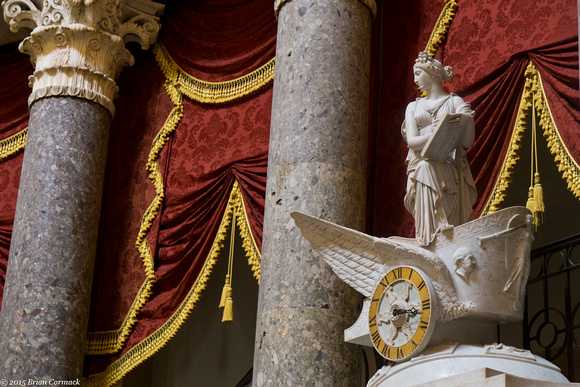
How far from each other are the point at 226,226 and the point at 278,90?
1.37 meters

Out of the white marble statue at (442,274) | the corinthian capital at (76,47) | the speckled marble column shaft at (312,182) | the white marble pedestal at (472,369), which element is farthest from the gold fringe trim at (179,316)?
the white marble pedestal at (472,369)

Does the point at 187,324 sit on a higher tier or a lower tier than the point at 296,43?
lower

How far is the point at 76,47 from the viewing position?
22.4ft

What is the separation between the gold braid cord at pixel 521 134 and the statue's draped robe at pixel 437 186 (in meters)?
0.67

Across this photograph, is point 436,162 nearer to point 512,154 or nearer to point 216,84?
point 512,154

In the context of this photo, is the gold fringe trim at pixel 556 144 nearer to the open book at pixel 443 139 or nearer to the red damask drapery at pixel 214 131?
the red damask drapery at pixel 214 131

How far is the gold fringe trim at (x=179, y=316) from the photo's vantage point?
638 centimetres

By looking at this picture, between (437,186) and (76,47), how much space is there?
3.70 meters

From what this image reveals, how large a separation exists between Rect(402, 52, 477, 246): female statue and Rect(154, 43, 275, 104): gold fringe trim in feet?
7.48

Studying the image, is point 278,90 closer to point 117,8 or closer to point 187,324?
point 117,8

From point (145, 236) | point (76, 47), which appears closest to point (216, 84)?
point (76, 47)

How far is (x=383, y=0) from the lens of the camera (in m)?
6.10

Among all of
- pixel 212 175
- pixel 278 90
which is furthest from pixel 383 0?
pixel 212 175

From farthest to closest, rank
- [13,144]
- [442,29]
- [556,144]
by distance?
1. [13,144]
2. [442,29]
3. [556,144]
